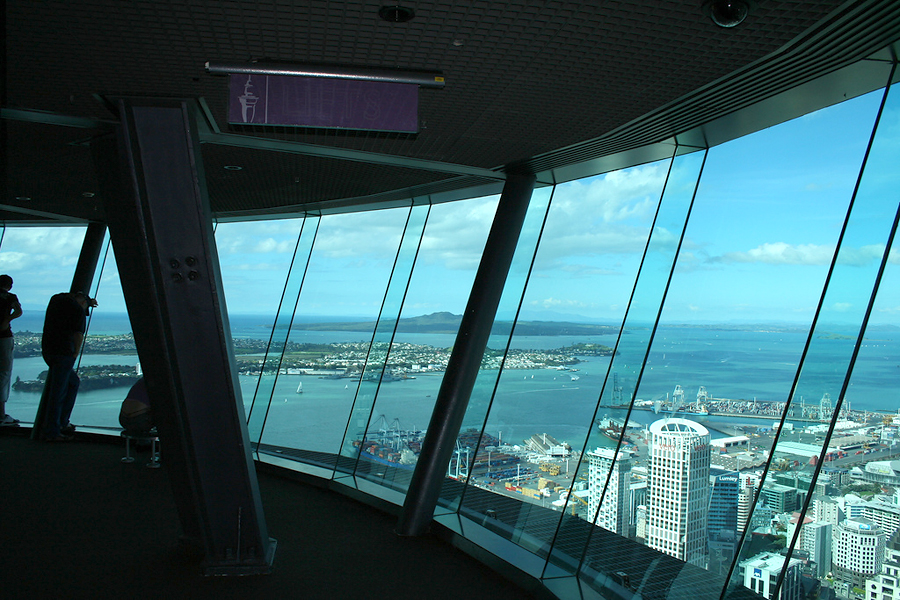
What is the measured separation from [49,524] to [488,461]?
12.5ft

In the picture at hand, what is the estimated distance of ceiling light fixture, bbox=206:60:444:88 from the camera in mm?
3236

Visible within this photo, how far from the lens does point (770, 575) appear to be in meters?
3.32

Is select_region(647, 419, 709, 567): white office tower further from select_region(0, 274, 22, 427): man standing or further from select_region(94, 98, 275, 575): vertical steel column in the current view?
select_region(0, 274, 22, 427): man standing

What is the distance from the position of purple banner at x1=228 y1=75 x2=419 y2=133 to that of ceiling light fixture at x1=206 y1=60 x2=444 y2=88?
0.10 feet

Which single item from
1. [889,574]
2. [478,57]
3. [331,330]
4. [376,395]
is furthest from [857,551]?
Answer: [331,330]

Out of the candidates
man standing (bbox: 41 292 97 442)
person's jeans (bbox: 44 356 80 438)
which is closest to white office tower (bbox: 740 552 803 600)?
man standing (bbox: 41 292 97 442)

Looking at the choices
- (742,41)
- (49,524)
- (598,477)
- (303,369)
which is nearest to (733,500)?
(598,477)

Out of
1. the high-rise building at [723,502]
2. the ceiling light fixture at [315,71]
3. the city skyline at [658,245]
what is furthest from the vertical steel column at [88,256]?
the high-rise building at [723,502]

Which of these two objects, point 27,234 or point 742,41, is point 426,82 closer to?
point 742,41

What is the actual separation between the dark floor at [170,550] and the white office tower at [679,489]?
1.06 metres

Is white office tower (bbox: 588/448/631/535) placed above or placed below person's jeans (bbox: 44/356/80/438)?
above

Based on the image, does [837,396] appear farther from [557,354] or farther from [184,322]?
[184,322]

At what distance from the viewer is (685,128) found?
4273 millimetres

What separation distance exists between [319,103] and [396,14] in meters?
0.66
